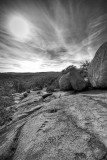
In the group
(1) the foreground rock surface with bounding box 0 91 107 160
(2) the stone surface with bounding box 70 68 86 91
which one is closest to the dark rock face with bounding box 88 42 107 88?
(2) the stone surface with bounding box 70 68 86 91

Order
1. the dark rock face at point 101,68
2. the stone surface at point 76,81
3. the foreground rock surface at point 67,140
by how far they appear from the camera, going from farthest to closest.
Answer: the stone surface at point 76,81
the dark rock face at point 101,68
the foreground rock surface at point 67,140

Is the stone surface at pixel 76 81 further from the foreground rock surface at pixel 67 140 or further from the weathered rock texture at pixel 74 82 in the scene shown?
the foreground rock surface at pixel 67 140

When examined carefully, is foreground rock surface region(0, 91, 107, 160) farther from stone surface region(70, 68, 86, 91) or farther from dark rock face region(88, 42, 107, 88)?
stone surface region(70, 68, 86, 91)

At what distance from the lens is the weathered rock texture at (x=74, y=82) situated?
31.7ft

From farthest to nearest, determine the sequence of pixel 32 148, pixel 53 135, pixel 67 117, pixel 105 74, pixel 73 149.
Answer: pixel 105 74 → pixel 67 117 → pixel 53 135 → pixel 32 148 → pixel 73 149

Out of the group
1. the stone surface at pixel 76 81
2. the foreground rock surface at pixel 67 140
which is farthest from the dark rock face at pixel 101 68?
the foreground rock surface at pixel 67 140

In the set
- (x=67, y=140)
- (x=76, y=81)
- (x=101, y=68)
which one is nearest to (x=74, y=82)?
(x=76, y=81)

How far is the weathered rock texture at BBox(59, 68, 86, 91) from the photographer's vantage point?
9.66 meters

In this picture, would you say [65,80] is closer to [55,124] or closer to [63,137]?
[55,124]

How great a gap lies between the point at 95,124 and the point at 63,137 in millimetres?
1177

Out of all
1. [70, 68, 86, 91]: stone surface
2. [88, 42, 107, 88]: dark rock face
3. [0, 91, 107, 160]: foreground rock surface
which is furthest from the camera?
[70, 68, 86, 91]: stone surface

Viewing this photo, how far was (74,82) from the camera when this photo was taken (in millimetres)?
10031

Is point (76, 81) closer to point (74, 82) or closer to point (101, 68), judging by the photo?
point (74, 82)

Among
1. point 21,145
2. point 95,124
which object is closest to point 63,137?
point 95,124
